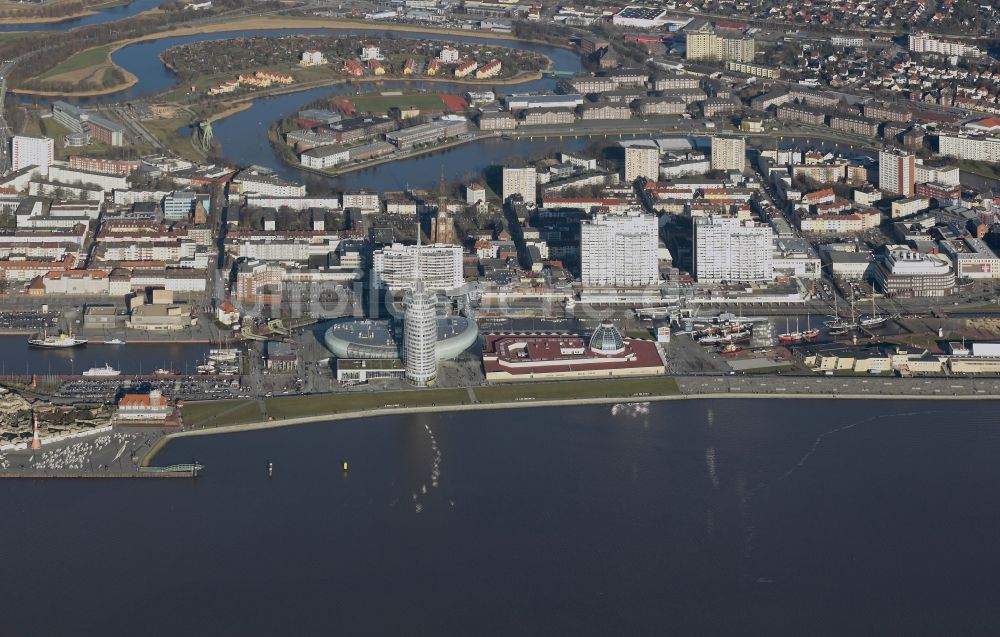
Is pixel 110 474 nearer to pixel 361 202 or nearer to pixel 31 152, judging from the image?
pixel 361 202

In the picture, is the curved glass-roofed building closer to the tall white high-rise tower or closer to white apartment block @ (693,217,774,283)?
the tall white high-rise tower

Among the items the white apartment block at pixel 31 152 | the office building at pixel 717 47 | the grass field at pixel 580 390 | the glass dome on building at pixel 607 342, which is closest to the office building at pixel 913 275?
the glass dome on building at pixel 607 342

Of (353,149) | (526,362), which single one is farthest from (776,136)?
(526,362)

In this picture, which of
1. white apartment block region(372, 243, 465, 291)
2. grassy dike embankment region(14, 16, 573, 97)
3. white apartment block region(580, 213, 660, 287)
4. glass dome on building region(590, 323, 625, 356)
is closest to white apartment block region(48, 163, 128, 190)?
white apartment block region(372, 243, 465, 291)

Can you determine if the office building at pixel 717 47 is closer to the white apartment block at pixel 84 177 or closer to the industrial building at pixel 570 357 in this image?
the white apartment block at pixel 84 177

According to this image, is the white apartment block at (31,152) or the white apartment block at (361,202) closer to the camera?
the white apartment block at (361,202)

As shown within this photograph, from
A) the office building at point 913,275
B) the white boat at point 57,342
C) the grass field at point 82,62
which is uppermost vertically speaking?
the grass field at point 82,62
